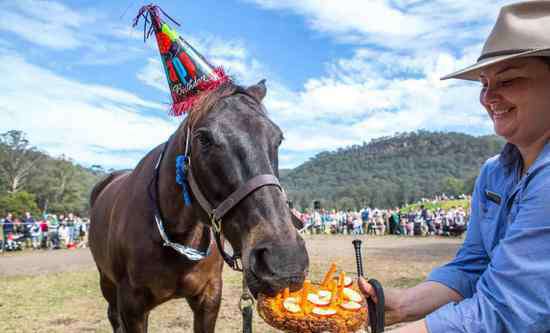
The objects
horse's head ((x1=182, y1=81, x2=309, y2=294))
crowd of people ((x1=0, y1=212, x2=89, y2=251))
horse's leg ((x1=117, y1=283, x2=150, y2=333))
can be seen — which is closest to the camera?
horse's head ((x1=182, y1=81, x2=309, y2=294))

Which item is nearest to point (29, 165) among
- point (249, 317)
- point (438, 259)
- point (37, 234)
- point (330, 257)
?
point (37, 234)

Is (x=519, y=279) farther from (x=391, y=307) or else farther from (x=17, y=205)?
(x=17, y=205)

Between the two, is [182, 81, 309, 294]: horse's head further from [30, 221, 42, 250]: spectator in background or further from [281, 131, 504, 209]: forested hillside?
[281, 131, 504, 209]: forested hillside

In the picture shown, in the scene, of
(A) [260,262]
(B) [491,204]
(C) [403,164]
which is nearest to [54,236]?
(A) [260,262]

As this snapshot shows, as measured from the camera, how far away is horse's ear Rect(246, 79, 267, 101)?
2.88 metres

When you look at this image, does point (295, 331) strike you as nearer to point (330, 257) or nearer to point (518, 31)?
point (518, 31)

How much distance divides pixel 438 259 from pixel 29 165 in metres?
56.2

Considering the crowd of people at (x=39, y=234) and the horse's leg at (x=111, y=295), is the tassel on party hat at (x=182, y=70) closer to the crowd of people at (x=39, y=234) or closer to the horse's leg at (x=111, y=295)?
the horse's leg at (x=111, y=295)

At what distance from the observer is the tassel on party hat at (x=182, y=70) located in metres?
3.17

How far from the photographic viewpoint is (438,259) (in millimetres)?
13438

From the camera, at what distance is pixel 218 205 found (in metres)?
2.41

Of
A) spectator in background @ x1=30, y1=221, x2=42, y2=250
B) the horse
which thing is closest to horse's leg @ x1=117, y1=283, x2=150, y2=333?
the horse

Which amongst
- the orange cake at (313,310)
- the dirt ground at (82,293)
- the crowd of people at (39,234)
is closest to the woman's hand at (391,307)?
the orange cake at (313,310)

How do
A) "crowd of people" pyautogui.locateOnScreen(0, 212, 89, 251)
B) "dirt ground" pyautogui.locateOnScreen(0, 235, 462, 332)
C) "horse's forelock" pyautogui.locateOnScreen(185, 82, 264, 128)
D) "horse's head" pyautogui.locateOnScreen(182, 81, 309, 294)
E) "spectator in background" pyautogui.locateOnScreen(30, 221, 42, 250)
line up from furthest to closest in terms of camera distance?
"spectator in background" pyautogui.locateOnScreen(30, 221, 42, 250) → "crowd of people" pyautogui.locateOnScreen(0, 212, 89, 251) → "dirt ground" pyautogui.locateOnScreen(0, 235, 462, 332) → "horse's forelock" pyautogui.locateOnScreen(185, 82, 264, 128) → "horse's head" pyautogui.locateOnScreen(182, 81, 309, 294)
